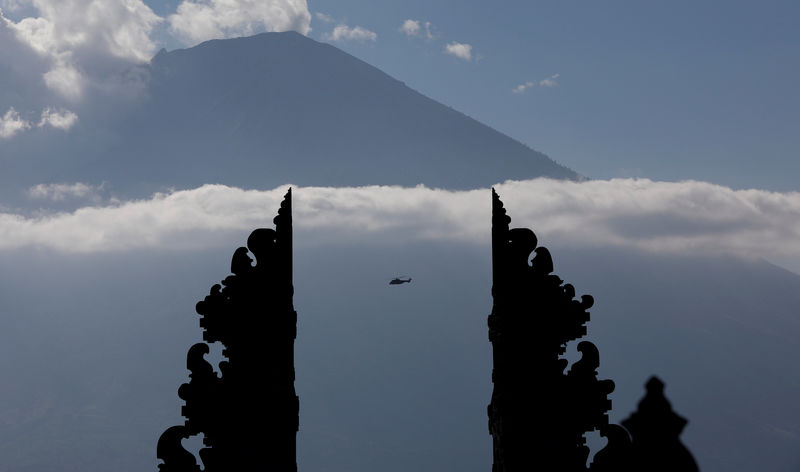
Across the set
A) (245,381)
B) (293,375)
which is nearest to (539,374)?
(293,375)

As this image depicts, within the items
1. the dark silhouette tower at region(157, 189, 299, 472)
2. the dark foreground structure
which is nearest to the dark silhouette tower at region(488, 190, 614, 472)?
the dark foreground structure

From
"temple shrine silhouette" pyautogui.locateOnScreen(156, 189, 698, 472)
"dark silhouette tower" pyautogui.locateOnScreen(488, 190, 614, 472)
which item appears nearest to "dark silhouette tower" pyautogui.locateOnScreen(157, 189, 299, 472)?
"temple shrine silhouette" pyautogui.locateOnScreen(156, 189, 698, 472)

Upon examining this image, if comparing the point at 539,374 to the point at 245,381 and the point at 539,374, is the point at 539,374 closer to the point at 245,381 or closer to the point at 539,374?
the point at 539,374

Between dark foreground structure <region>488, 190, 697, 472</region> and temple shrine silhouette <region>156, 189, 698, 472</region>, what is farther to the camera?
dark foreground structure <region>488, 190, 697, 472</region>

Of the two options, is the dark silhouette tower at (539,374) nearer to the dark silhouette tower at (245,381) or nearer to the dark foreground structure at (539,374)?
the dark foreground structure at (539,374)

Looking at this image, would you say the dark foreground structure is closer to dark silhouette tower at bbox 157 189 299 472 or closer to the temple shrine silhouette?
the temple shrine silhouette

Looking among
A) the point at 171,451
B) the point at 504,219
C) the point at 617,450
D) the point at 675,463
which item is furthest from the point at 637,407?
the point at 171,451

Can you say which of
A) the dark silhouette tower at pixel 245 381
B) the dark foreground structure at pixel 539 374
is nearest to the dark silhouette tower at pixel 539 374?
the dark foreground structure at pixel 539 374
